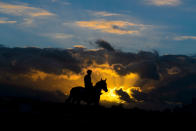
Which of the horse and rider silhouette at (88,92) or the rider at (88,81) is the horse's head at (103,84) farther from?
the rider at (88,81)

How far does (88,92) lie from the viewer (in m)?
26.2

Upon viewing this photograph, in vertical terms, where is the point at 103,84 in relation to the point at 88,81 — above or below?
below

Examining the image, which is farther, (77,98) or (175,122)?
(77,98)

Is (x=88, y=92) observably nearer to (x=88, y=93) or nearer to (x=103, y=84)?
(x=88, y=93)

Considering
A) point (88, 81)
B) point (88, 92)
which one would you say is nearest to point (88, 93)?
point (88, 92)

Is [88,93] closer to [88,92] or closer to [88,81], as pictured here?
[88,92]

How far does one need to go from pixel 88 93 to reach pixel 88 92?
10 centimetres

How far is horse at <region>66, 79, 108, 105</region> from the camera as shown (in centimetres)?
2605

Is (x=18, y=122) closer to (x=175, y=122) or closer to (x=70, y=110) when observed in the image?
(x=70, y=110)

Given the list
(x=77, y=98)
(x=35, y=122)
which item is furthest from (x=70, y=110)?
(x=35, y=122)

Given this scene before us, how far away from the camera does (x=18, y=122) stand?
17.3m

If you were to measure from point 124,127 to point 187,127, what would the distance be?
5.62 meters

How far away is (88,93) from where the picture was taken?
26.2 metres

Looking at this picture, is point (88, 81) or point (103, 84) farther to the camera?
point (103, 84)
